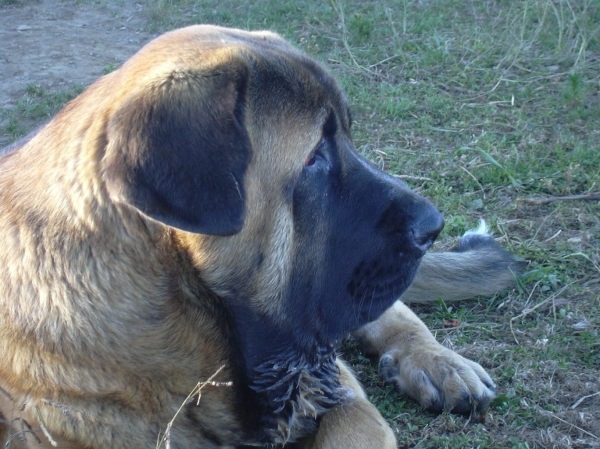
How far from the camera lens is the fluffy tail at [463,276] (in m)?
3.84

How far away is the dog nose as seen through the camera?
A: 277 centimetres

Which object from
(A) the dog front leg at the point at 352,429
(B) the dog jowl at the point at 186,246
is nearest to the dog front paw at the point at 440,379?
(A) the dog front leg at the point at 352,429

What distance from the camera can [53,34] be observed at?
28.7ft

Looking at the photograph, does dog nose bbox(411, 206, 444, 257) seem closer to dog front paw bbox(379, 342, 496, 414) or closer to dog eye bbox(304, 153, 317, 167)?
dog eye bbox(304, 153, 317, 167)

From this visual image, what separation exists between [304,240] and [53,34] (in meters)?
7.26

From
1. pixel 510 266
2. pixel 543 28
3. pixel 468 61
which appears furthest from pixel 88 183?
pixel 543 28

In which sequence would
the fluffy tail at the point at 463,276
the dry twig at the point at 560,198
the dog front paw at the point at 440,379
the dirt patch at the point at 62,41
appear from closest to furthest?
the dog front paw at the point at 440,379 → the fluffy tail at the point at 463,276 → the dry twig at the point at 560,198 → the dirt patch at the point at 62,41

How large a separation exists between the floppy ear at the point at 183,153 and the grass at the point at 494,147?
1.46 meters

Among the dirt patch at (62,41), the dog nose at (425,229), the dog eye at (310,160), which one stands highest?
the dog eye at (310,160)

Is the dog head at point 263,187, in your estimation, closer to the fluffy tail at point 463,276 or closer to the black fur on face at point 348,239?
the black fur on face at point 348,239

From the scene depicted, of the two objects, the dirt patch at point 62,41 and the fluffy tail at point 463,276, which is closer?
the fluffy tail at point 463,276

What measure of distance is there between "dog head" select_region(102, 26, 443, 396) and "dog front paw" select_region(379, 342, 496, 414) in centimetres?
57

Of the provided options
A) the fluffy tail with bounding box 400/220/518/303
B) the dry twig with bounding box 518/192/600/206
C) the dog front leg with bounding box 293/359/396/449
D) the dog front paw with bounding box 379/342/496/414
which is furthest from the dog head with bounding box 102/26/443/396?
the dry twig with bounding box 518/192/600/206

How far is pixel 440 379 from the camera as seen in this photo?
3.17 m
